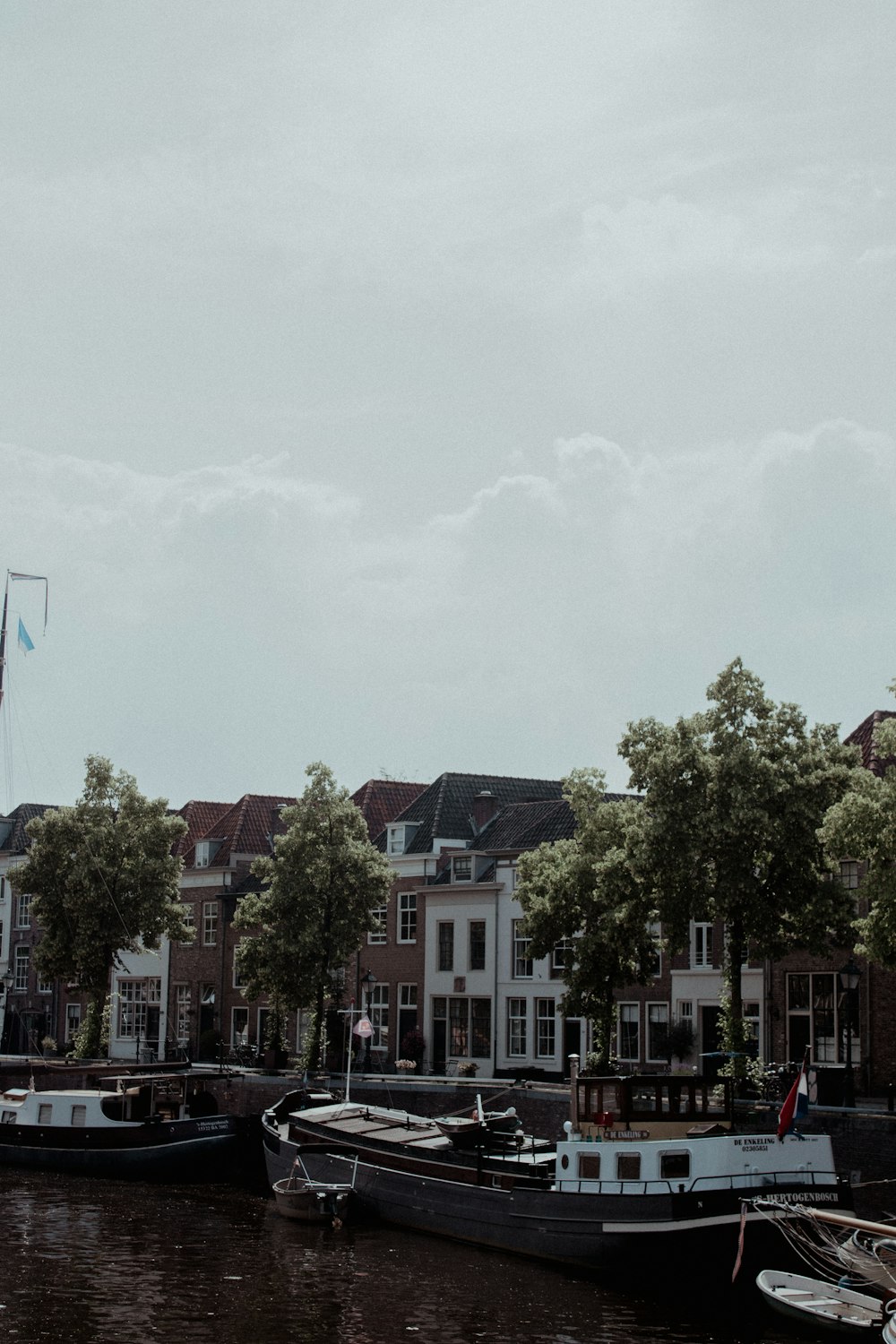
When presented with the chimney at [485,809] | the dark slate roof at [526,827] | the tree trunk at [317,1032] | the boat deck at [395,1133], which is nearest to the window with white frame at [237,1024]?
the chimney at [485,809]

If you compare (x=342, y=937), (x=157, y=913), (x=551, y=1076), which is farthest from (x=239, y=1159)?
(x=157, y=913)

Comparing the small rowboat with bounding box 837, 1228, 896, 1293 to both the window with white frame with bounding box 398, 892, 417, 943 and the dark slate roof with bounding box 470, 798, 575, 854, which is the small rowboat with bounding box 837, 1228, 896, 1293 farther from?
the window with white frame with bounding box 398, 892, 417, 943

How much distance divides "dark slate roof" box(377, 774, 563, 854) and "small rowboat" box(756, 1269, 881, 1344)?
3841 cm

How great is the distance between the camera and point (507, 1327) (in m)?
25.5

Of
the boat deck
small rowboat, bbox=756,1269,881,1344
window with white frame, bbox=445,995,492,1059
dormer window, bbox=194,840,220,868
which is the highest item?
dormer window, bbox=194,840,220,868

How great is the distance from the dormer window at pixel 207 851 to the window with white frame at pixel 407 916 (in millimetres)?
14400

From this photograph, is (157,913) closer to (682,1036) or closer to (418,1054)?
(418,1054)

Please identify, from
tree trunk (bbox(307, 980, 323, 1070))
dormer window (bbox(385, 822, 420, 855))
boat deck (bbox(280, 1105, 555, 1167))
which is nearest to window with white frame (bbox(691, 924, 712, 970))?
tree trunk (bbox(307, 980, 323, 1070))

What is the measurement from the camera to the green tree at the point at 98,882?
61156 mm

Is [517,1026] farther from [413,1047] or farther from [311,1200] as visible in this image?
[311,1200]

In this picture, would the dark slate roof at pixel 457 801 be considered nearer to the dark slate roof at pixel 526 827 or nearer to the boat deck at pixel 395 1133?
the dark slate roof at pixel 526 827

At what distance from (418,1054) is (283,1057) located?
248 inches

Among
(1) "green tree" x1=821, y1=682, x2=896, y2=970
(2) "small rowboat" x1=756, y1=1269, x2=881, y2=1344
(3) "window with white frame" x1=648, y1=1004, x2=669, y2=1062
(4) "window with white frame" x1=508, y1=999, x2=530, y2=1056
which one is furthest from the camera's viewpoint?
(4) "window with white frame" x1=508, y1=999, x2=530, y2=1056

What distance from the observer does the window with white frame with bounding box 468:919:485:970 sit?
6078 centimetres
